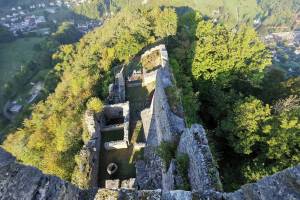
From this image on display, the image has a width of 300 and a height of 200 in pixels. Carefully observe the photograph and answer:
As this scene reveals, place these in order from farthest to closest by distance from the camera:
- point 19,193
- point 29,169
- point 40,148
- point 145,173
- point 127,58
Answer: point 127,58 → point 40,148 → point 145,173 → point 29,169 → point 19,193

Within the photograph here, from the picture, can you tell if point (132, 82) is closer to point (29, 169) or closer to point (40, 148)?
point (40, 148)

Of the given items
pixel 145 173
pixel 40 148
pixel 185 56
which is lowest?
pixel 40 148

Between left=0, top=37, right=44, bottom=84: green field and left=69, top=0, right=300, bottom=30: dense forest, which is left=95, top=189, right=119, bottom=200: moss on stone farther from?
left=69, top=0, right=300, bottom=30: dense forest

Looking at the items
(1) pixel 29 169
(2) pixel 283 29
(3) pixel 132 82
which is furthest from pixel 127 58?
(2) pixel 283 29

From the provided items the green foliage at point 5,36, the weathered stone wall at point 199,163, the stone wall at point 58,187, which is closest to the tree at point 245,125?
the weathered stone wall at point 199,163

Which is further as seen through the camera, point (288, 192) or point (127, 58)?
point (127, 58)

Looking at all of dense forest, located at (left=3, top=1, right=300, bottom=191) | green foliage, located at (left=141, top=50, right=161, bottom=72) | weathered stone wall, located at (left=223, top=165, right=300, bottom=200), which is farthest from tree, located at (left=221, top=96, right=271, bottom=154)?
weathered stone wall, located at (left=223, top=165, right=300, bottom=200)
